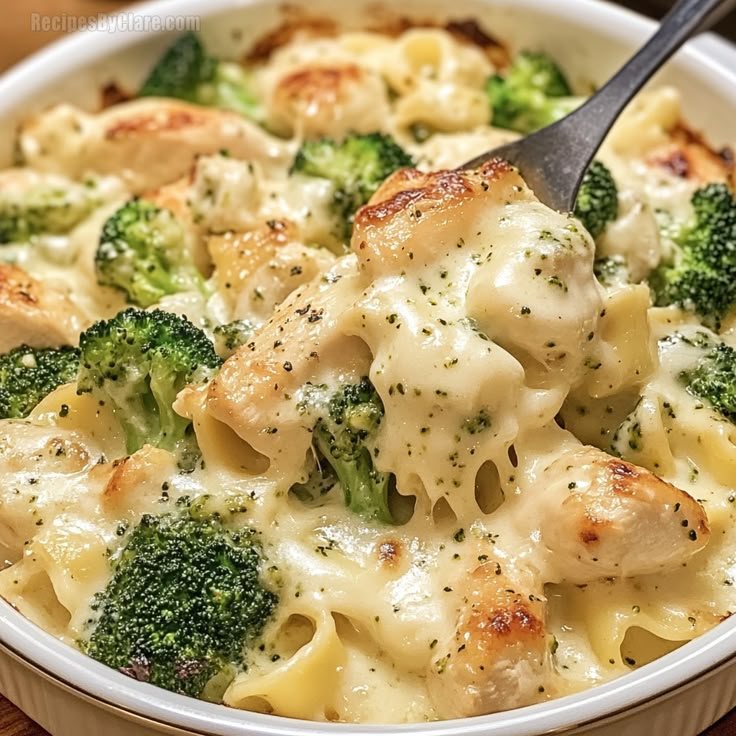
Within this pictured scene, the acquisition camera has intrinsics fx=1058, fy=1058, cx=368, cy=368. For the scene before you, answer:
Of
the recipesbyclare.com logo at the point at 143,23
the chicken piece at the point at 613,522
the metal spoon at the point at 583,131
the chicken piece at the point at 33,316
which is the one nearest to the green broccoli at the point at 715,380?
the chicken piece at the point at 613,522

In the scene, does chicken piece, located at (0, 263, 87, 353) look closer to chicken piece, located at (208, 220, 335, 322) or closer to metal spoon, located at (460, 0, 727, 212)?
chicken piece, located at (208, 220, 335, 322)

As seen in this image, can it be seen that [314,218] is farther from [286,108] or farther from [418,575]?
[418,575]

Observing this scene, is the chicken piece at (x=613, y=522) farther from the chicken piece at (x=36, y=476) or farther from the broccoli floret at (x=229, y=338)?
the chicken piece at (x=36, y=476)

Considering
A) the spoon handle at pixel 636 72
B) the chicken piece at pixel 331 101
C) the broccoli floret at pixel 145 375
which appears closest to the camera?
the broccoli floret at pixel 145 375

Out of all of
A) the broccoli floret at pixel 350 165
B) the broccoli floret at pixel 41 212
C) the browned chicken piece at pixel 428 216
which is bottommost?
the broccoli floret at pixel 41 212

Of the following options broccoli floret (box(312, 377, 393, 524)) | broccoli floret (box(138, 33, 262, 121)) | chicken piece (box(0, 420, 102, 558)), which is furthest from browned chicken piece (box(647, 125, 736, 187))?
chicken piece (box(0, 420, 102, 558))

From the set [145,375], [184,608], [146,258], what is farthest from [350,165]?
[184,608]

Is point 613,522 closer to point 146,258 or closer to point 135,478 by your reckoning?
point 135,478
